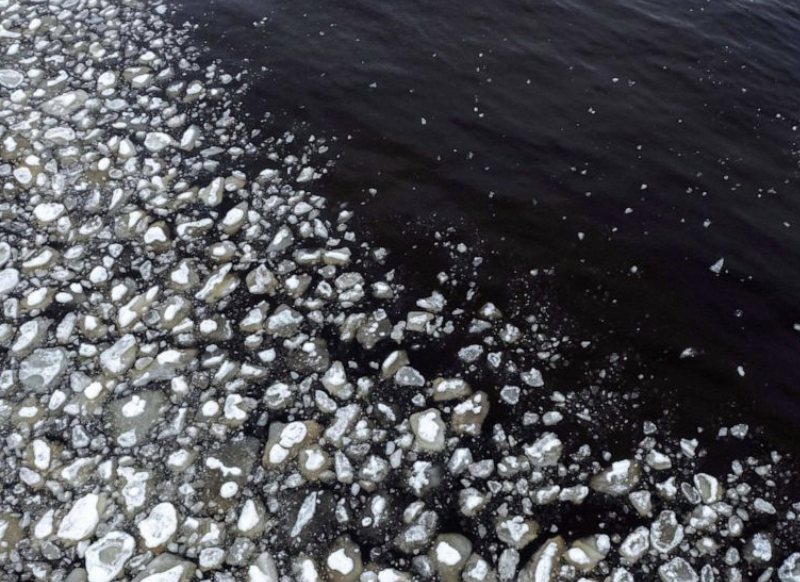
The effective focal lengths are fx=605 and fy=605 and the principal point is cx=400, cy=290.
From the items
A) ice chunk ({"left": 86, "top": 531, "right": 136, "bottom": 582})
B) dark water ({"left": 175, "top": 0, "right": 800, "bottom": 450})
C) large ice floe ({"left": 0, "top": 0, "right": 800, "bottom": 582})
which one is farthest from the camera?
dark water ({"left": 175, "top": 0, "right": 800, "bottom": 450})

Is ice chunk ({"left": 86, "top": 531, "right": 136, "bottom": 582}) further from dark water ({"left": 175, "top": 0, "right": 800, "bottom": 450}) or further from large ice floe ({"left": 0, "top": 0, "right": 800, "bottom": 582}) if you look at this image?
dark water ({"left": 175, "top": 0, "right": 800, "bottom": 450})

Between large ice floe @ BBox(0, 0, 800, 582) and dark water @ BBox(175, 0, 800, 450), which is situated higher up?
dark water @ BBox(175, 0, 800, 450)

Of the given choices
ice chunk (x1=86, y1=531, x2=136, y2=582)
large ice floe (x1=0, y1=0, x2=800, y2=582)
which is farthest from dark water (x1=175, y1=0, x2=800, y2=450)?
ice chunk (x1=86, y1=531, x2=136, y2=582)

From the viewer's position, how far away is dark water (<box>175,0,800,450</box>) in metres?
6.14

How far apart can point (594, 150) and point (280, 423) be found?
5.30 metres

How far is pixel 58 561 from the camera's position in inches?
174

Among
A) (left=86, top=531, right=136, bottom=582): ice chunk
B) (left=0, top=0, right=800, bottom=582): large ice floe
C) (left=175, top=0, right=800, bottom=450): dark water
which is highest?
(left=175, top=0, right=800, bottom=450): dark water

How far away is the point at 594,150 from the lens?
7805 millimetres

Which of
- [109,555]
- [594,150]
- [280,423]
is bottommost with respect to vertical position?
[109,555]

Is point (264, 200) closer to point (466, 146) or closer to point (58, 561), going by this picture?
point (466, 146)

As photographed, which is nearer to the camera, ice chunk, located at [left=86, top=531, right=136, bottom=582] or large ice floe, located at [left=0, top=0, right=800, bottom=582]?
ice chunk, located at [left=86, top=531, right=136, bottom=582]

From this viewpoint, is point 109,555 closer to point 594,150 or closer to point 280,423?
point 280,423

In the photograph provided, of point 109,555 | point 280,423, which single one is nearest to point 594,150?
point 280,423

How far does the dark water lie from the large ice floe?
2.22ft
